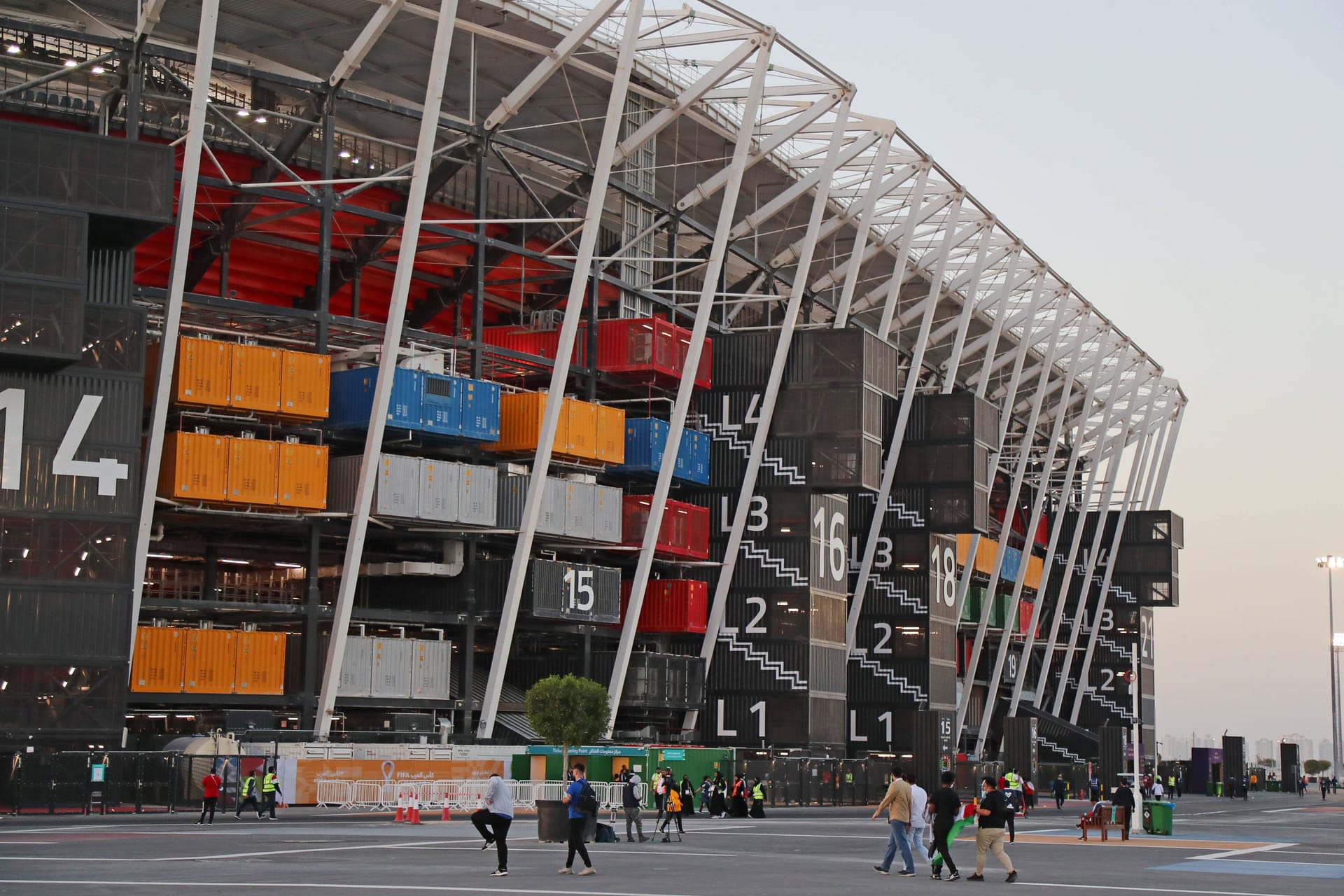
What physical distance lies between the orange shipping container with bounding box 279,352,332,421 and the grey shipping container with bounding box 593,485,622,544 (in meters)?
12.8

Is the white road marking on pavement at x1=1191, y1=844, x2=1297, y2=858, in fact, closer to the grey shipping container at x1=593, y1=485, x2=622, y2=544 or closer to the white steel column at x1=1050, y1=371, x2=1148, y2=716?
the grey shipping container at x1=593, y1=485, x2=622, y2=544

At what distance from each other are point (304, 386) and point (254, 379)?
1.73 metres

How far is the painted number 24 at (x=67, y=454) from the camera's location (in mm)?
45812

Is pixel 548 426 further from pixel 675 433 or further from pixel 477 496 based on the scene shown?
pixel 675 433

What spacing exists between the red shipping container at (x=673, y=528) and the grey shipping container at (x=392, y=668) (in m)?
11.6

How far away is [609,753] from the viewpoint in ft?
192

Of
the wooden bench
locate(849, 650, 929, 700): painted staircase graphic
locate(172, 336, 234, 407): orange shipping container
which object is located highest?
locate(172, 336, 234, 407): orange shipping container

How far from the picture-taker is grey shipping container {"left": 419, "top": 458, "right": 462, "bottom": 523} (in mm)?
57562

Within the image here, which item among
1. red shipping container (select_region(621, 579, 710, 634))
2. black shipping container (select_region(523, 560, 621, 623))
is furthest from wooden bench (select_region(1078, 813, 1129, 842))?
red shipping container (select_region(621, 579, 710, 634))

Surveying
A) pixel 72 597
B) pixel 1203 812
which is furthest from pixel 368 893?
pixel 1203 812

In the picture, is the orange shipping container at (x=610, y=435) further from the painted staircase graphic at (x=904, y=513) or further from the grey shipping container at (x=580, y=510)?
the painted staircase graphic at (x=904, y=513)

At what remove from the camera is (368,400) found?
56.7 metres

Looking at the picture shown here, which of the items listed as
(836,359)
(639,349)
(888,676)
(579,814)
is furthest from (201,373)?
(888,676)

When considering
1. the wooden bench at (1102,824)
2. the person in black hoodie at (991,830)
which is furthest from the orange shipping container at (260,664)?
the person in black hoodie at (991,830)
